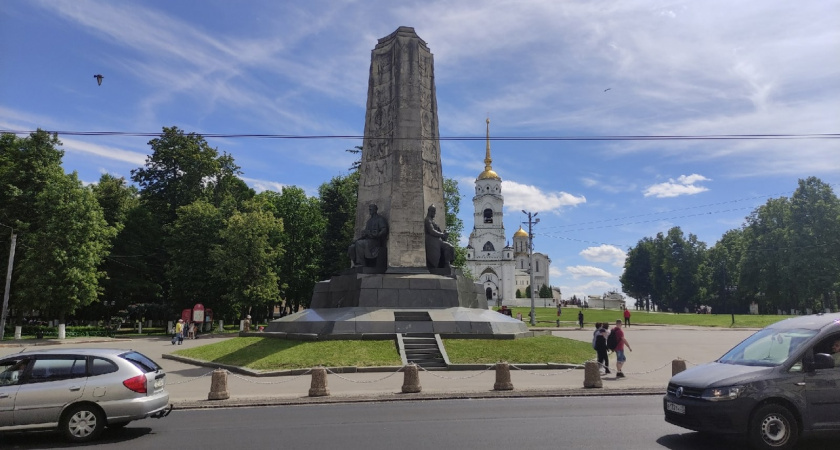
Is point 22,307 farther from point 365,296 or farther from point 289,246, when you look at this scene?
point 365,296

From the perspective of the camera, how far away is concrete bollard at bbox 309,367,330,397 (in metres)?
13.1

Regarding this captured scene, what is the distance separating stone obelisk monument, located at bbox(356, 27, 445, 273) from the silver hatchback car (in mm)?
13636

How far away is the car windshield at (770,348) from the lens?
799 cm

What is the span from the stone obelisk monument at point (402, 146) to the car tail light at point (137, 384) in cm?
1352

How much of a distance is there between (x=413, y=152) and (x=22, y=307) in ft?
103

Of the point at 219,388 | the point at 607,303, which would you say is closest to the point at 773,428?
the point at 219,388

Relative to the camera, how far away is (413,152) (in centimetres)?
2302

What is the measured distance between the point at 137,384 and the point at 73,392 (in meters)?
0.88

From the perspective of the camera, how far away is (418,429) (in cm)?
927

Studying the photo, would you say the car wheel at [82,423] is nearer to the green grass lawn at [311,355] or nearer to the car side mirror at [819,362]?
the green grass lawn at [311,355]

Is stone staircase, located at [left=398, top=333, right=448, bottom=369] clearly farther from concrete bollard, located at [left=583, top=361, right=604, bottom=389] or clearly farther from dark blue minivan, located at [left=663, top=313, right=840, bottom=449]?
dark blue minivan, located at [left=663, top=313, right=840, bottom=449]

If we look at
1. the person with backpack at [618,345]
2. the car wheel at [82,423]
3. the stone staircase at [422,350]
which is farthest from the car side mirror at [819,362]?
the stone staircase at [422,350]

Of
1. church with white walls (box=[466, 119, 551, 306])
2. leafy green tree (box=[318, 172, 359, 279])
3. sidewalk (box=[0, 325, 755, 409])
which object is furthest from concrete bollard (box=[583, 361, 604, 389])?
church with white walls (box=[466, 119, 551, 306])

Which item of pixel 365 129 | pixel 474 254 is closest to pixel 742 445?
pixel 365 129
